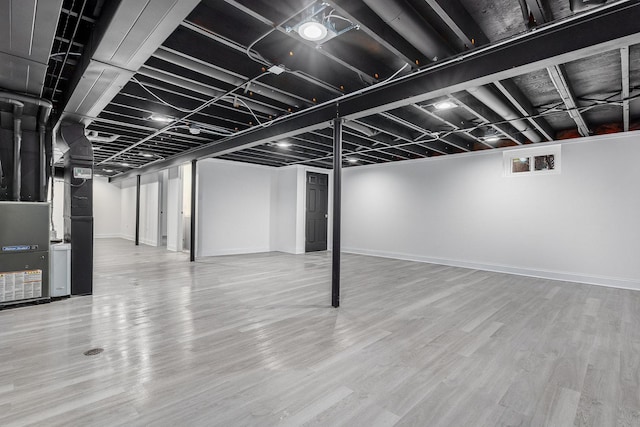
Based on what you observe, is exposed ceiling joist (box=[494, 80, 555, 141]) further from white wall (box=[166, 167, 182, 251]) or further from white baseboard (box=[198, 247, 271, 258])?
white wall (box=[166, 167, 182, 251])

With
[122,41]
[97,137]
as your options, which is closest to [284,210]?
[97,137]

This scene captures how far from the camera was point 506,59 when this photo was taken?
8.71 feet

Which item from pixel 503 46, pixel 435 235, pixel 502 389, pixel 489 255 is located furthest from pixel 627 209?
pixel 502 389

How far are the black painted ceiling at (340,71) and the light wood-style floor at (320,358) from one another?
103 inches

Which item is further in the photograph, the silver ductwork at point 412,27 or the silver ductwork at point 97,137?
the silver ductwork at point 97,137

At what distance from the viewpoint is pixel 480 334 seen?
3.20m

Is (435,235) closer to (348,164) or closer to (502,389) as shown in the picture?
(348,164)

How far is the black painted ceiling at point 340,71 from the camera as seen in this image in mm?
2426

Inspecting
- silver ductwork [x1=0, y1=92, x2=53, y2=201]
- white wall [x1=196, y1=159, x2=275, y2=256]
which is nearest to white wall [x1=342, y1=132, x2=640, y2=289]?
white wall [x1=196, y1=159, x2=275, y2=256]

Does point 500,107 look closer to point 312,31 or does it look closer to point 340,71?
point 340,71

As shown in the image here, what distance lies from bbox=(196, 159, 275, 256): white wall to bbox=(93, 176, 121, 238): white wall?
6.82 m

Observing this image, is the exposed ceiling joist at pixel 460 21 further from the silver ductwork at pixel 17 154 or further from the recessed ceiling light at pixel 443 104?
the silver ductwork at pixel 17 154

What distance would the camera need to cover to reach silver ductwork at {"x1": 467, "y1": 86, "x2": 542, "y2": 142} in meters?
3.75

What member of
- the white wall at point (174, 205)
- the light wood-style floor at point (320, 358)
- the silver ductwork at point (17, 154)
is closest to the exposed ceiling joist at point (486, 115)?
the light wood-style floor at point (320, 358)
